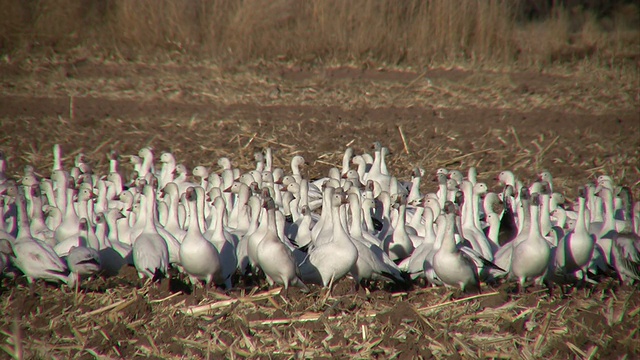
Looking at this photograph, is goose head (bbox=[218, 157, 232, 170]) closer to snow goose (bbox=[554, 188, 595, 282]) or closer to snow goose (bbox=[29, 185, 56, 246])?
snow goose (bbox=[29, 185, 56, 246])

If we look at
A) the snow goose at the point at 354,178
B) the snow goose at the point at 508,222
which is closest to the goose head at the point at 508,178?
the snow goose at the point at 508,222

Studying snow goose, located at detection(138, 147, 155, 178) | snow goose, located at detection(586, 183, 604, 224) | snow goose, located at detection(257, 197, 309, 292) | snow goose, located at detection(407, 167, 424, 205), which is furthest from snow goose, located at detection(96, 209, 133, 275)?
snow goose, located at detection(586, 183, 604, 224)

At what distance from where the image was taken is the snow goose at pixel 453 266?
18.3 feet

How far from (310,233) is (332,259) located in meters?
1.39

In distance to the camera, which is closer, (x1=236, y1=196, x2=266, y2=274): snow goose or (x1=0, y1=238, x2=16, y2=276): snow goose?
(x1=0, y1=238, x2=16, y2=276): snow goose

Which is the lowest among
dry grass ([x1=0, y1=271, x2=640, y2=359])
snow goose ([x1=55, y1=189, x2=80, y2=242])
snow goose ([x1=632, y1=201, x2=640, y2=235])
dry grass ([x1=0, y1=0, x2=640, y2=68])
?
dry grass ([x1=0, y1=271, x2=640, y2=359])

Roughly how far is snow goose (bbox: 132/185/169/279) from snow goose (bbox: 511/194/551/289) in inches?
119

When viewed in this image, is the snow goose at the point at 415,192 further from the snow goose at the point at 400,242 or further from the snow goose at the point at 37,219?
the snow goose at the point at 37,219

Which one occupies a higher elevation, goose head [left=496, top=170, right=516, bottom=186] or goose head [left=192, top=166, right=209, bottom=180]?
goose head [left=192, top=166, right=209, bottom=180]

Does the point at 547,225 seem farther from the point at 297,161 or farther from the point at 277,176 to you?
the point at 297,161

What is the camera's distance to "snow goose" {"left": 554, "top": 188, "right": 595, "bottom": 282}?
599 cm

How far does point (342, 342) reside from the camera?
15.7 feet

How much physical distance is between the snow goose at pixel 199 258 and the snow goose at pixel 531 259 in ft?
8.32

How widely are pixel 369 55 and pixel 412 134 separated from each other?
4.27m
